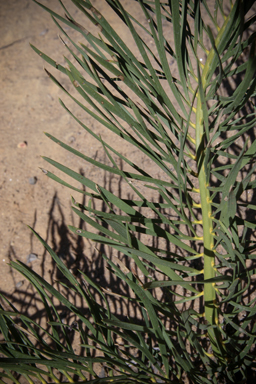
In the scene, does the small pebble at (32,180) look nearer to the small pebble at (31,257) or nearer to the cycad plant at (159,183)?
the small pebble at (31,257)

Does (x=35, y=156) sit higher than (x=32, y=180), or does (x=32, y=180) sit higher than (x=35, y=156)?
(x=35, y=156)

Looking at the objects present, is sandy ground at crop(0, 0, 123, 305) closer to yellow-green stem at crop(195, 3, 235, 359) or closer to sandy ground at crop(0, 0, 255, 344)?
sandy ground at crop(0, 0, 255, 344)

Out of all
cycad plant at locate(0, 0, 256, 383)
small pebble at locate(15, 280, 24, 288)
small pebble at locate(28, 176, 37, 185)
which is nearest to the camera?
Answer: cycad plant at locate(0, 0, 256, 383)

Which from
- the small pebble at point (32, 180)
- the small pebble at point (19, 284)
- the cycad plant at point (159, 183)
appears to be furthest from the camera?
the small pebble at point (32, 180)

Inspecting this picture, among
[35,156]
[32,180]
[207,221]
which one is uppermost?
[35,156]

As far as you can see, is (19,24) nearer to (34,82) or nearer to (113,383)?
(34,82)

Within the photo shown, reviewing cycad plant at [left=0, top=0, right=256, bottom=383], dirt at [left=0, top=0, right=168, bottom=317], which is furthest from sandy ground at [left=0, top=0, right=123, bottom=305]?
cycad plant at [left=0, top=0, right=256, bottom=383]

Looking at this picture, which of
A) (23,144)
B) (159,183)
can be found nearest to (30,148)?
(23,144)

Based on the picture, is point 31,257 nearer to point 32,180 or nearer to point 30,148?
point 32,180

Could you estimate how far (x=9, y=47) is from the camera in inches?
60.0

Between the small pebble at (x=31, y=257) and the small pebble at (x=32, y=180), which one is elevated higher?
the small pebble at (x=32, y=180)

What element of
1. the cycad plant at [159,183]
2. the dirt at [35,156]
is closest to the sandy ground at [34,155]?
the dirt at [35,156]

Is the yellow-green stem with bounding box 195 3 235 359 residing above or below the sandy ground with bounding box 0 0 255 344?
below

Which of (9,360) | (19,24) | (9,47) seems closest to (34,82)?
(9,47)
